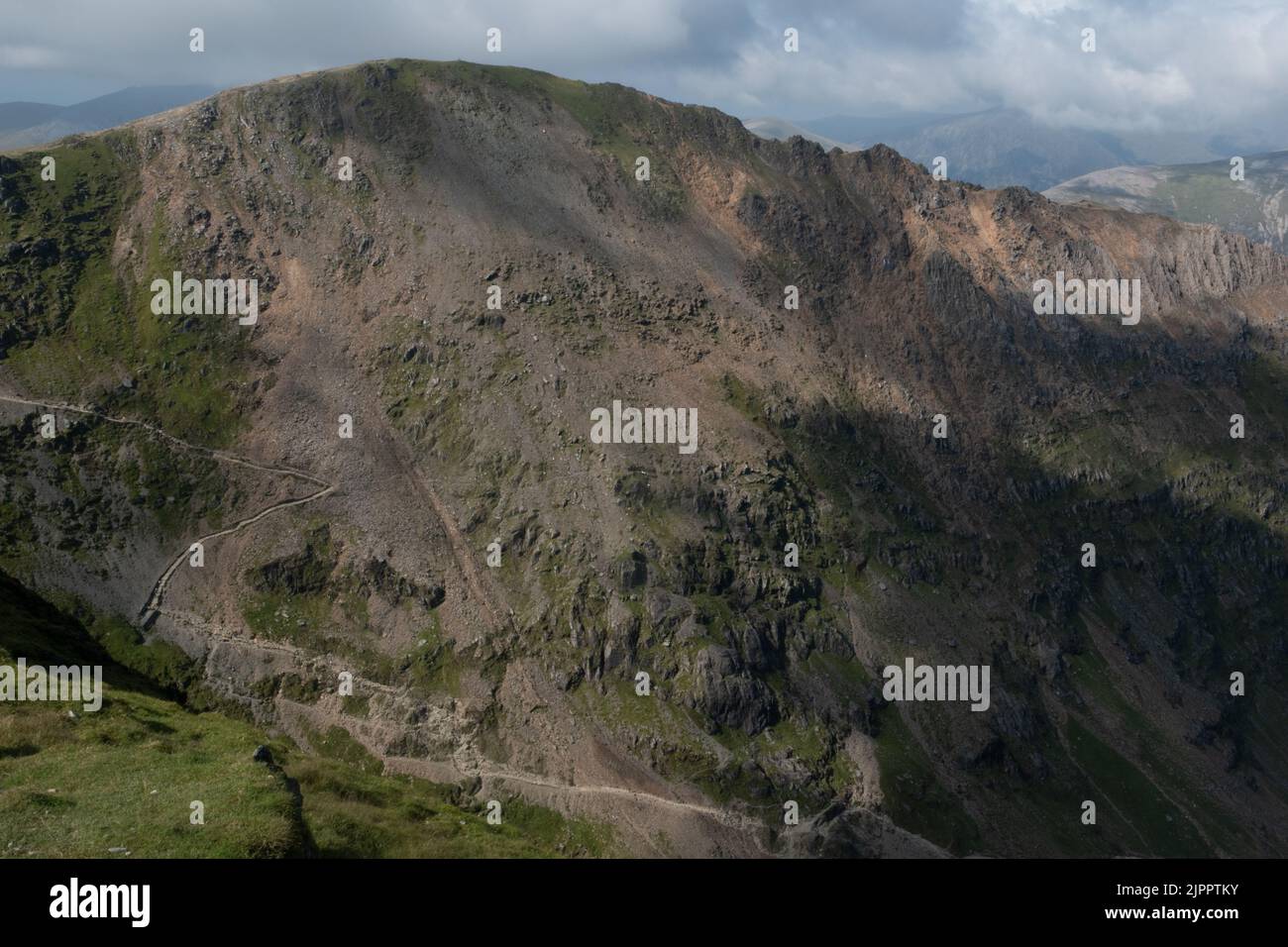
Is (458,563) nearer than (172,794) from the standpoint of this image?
No

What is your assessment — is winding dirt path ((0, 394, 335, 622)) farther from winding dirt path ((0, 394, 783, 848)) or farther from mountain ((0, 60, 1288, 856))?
mountain ((0, 60, 1288, 856))

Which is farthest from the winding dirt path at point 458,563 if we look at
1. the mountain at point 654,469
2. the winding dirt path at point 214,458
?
the mountain at point 654,469

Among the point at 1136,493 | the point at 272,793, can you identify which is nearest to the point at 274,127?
the point at 272,793

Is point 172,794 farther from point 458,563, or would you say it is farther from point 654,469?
point 654,469

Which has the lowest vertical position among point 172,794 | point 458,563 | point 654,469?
point 172,794

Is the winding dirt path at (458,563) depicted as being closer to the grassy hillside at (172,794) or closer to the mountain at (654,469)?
the mountain at (654,469)

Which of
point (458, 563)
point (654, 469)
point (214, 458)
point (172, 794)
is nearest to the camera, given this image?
point (172, 794)

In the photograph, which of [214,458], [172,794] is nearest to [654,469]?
[214,458]
